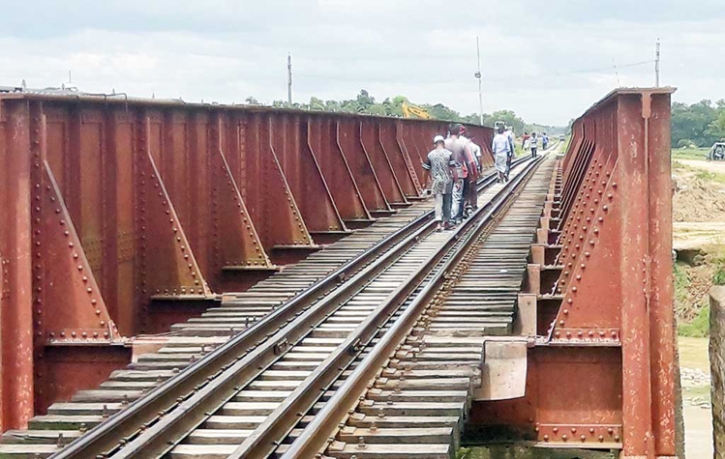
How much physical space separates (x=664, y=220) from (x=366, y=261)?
256 inches

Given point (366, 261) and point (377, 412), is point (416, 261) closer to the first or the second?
point (366, 261)

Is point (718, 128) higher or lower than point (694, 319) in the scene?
higher

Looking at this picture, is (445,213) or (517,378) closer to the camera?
(517,378)

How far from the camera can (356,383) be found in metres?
8.60

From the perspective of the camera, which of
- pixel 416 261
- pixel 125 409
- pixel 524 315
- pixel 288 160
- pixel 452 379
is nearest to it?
pixel 125 409

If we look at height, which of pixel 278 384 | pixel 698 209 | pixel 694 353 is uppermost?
pixel 698 209

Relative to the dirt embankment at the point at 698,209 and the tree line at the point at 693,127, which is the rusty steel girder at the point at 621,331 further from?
the tree line at the point at 693,127

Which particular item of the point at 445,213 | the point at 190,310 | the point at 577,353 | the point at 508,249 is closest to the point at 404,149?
the point at 445,213

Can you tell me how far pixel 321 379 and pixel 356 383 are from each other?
31cm

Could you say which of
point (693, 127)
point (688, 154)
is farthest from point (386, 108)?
point (693, 127)

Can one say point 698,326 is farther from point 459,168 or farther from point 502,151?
point 459,168

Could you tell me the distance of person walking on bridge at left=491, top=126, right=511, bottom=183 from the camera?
31875mm

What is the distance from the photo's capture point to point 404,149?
29859 mm

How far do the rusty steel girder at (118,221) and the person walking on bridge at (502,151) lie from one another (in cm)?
1317
